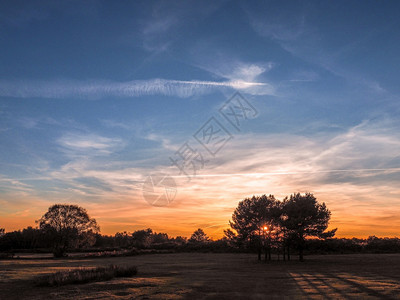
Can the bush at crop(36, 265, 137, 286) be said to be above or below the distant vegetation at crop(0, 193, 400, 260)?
below

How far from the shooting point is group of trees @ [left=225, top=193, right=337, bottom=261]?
58125mm

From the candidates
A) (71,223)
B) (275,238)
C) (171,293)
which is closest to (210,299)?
(171,293)

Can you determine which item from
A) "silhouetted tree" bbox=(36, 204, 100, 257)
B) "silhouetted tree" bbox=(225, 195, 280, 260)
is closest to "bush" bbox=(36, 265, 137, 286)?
"silhouetted tree" bbox=(225, 195, 280, 260)

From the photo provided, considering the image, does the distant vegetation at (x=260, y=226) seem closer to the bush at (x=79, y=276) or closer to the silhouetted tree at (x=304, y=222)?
the silhouetted tree at (x=304, y=222)

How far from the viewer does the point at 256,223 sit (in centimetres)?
6169

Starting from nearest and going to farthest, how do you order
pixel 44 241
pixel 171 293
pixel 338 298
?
pixel 338 298 < pixel 171 293 < pixel 44 241

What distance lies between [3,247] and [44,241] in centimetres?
4376

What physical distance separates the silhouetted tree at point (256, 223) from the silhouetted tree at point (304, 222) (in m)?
2.57

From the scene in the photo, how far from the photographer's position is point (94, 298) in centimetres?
1938

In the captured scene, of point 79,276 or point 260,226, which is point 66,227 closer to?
point 260,226

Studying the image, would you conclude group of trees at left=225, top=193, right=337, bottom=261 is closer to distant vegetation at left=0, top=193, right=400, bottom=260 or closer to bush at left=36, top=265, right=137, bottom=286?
distant vegetation at left=0, top=193, right=400, bottom=260

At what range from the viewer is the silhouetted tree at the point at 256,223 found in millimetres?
60906

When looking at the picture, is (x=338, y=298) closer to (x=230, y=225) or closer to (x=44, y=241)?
(x=230, y=225)

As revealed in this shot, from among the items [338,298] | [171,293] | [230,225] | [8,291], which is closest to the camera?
[338,298]
